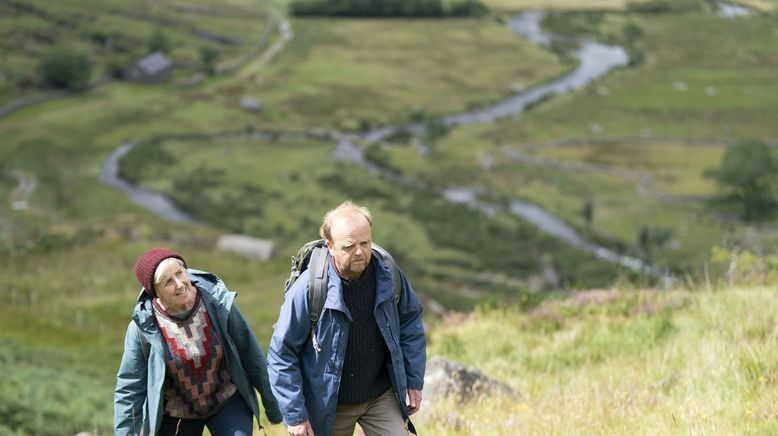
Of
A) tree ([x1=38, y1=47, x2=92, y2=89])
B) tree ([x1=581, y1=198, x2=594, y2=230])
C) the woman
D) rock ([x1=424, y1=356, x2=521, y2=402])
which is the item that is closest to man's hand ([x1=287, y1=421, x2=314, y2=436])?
the woman

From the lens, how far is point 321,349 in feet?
21.8

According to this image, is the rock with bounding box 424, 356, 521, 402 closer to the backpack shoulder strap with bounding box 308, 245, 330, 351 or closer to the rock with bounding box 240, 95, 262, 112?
the backpack shoulder strap with bounding box 308, 245, 330, 351

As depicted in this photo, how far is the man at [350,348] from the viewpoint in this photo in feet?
21.4

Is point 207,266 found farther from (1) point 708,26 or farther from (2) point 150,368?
(1) point 708,26

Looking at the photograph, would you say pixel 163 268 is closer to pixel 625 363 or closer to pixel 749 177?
pixel 625 363

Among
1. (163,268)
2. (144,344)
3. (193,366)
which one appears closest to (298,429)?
(193,366)

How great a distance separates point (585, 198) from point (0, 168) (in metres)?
57.4

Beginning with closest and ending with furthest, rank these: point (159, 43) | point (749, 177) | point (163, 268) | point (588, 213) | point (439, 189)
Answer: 1. point (163, 268)
2. point (588, 213)
3. point (749, 177)
4. point (439, 189)
5. point (159, 43)

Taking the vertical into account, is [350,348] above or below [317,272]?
below

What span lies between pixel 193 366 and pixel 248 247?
166 feet

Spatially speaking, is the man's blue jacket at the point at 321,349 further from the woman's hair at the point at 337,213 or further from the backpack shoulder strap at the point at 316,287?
the woman's hair at the point at 337,213

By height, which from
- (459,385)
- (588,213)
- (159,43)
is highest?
(459,385)

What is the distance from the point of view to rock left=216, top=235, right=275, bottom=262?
5619 cm

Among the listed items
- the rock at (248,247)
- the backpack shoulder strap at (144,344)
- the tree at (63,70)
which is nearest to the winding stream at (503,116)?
the rock at (248,247)
